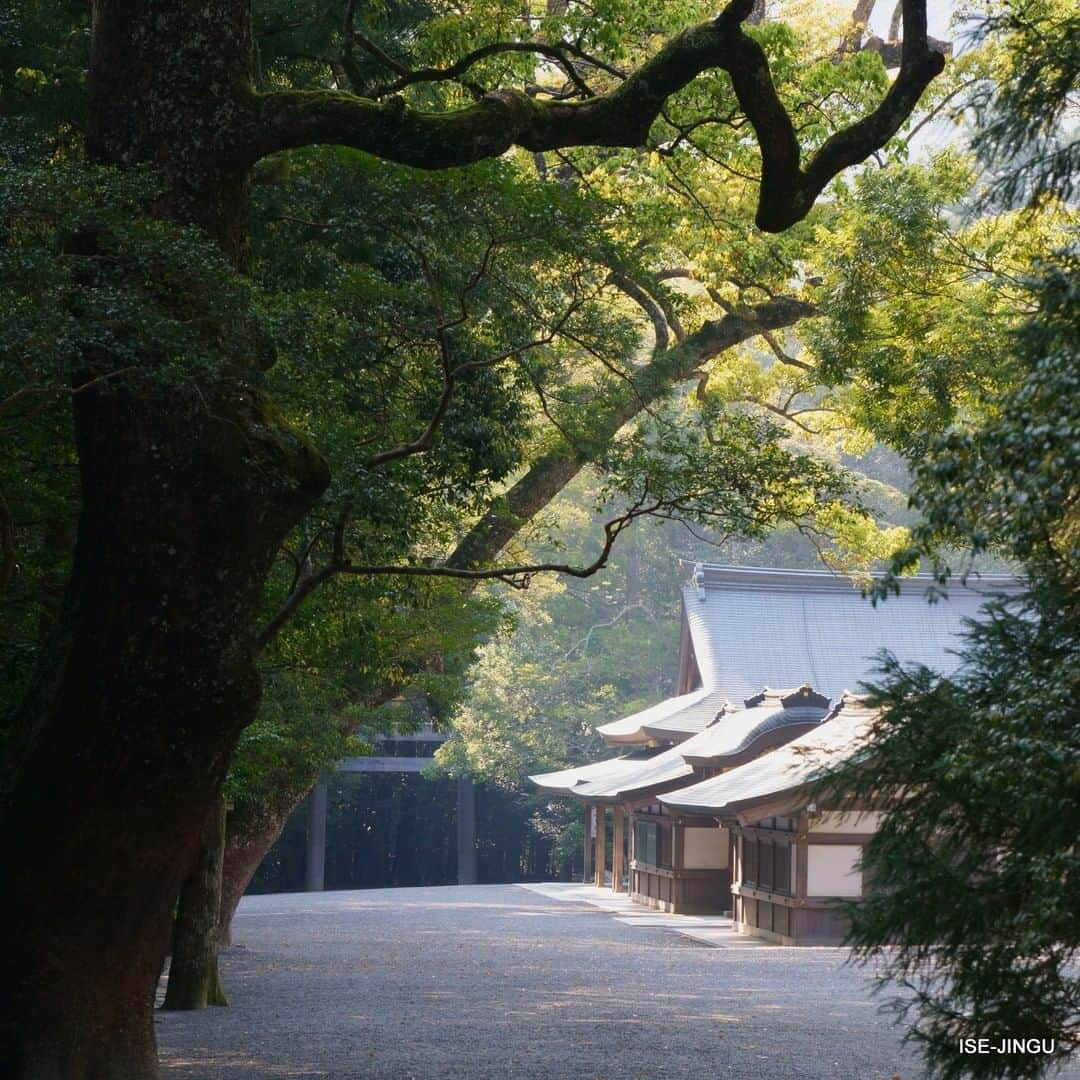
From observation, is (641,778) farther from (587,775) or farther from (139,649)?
(139,649)

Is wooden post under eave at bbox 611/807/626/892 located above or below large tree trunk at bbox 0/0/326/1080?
below

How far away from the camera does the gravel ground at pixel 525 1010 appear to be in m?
8.66

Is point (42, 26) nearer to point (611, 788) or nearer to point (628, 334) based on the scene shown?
point (628, 334)

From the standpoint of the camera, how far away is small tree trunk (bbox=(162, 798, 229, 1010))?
11.2 m

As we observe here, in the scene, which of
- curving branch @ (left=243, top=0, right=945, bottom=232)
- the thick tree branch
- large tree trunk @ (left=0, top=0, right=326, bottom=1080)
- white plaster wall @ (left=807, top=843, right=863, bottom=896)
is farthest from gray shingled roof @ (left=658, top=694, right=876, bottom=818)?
large tree trunk @ (left=0, top=0, right=326, bottom=1080)

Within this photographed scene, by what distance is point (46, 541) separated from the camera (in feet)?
28.7

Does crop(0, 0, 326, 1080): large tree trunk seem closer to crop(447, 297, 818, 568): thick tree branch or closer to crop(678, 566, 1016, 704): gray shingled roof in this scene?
crop(447, 297, 818, 568): thick tree branch

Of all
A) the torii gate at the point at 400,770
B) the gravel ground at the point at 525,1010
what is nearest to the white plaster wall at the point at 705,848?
the gravel ground at the point at 525,1010

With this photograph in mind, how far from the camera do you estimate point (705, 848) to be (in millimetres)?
22703

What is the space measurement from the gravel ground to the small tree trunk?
343 mm

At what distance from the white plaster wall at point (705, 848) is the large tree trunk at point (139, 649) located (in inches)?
661

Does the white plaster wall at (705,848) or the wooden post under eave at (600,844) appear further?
the wooden post under eave at (600,844)

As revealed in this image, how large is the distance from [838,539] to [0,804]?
34.2 ft

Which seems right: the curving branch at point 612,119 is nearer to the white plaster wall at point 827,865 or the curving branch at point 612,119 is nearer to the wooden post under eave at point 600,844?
the white plaster wall at point 827,865
